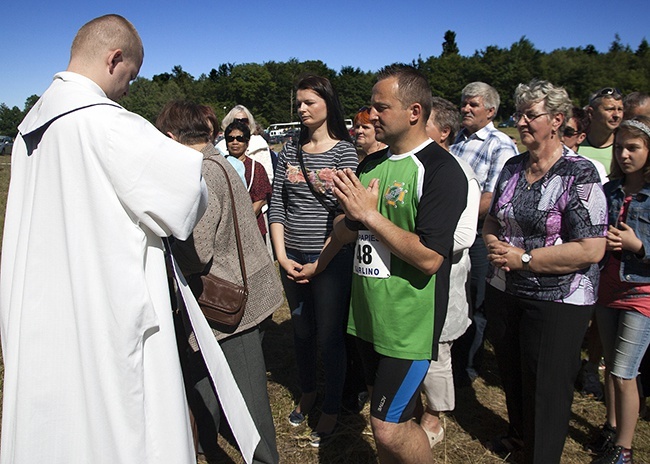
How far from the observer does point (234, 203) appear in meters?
2.36

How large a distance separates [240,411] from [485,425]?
6.69ft

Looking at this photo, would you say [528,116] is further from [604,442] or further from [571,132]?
[604,442]

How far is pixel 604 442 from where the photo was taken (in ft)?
9.70

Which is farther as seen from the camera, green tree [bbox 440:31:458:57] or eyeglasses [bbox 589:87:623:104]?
green tree [bbox 440:31:458:57]

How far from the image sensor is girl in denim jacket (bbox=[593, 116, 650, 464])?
8.63 ft

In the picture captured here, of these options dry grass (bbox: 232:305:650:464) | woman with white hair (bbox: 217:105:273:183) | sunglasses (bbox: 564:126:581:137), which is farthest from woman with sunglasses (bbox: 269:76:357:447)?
woman with white hair (bbox: 217:105:273:183)

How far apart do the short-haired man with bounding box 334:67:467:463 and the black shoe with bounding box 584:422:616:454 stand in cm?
144

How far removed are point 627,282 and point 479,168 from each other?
61.6 inches

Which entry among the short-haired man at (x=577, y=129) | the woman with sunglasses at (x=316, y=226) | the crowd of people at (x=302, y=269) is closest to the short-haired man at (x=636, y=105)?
the short-haired man at (x=577, y=129)

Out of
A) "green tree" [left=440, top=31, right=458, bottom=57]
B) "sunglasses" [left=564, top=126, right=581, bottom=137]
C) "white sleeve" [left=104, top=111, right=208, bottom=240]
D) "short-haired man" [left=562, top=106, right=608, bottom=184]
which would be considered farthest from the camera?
"green tree" [left=440, top=31, right=458, bottom=57]

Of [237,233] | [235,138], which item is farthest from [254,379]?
[235,138]

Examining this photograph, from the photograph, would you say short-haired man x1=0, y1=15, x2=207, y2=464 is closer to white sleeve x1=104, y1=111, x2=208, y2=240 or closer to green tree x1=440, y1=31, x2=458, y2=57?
white sleeve x1=104, y1=111, x2=208, y2=240

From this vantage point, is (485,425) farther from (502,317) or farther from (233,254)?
(233,254)

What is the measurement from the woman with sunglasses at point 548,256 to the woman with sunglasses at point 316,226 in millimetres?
981
